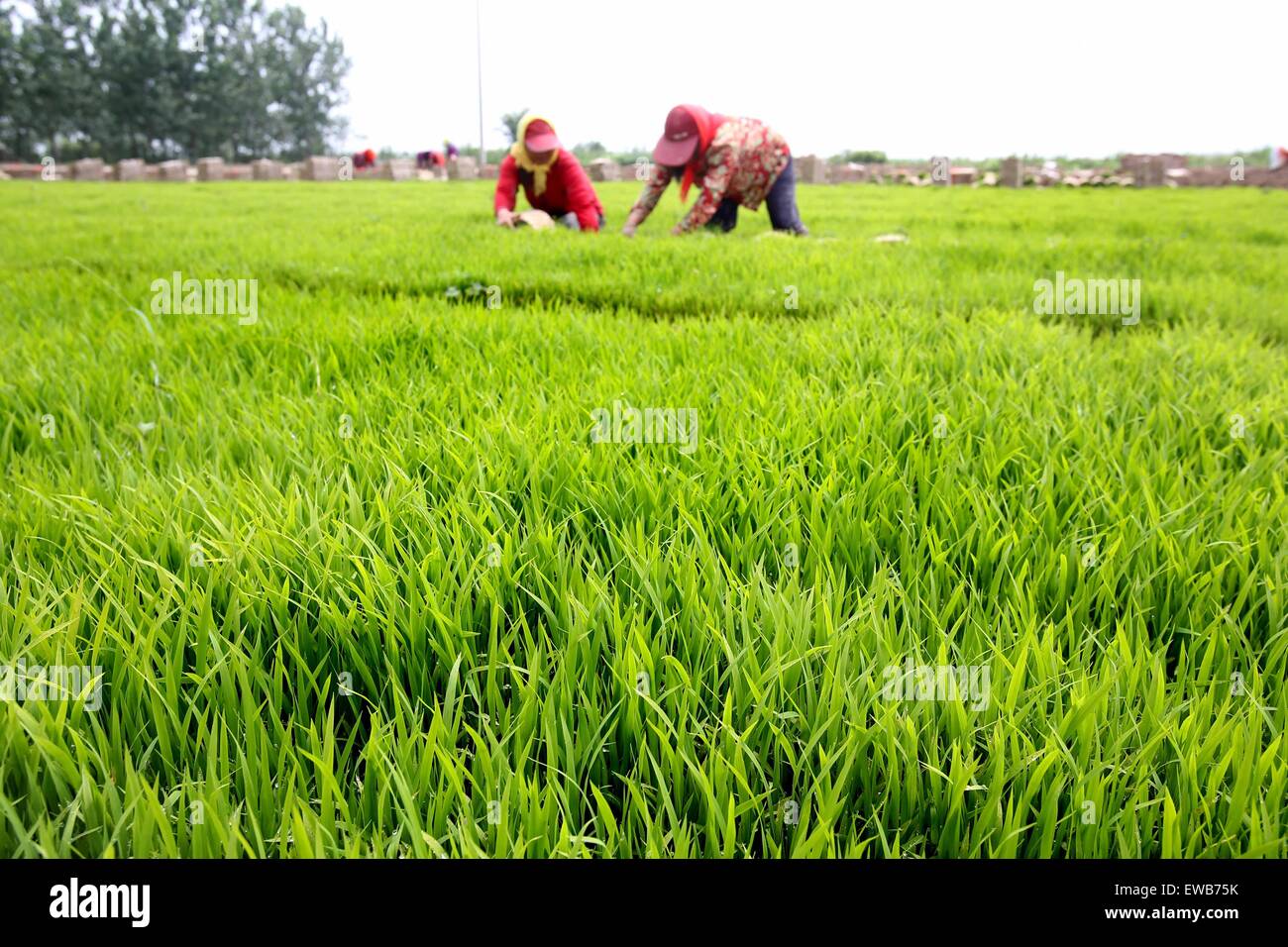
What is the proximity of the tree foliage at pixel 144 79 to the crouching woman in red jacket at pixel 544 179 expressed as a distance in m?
35.1

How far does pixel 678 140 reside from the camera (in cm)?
713

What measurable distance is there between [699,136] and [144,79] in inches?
1590

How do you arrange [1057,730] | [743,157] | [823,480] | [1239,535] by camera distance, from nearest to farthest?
[1057,730], [1239,535], [823,480], [743,157]

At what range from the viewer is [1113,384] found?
7.92 ft

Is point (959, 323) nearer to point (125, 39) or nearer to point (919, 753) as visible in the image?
point (919, 753)

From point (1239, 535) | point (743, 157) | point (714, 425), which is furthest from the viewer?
point (743, 157)

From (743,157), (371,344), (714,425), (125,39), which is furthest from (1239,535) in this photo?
(125,39)

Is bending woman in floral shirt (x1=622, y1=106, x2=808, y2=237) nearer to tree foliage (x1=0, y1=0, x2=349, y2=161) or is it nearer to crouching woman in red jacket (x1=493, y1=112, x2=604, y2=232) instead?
crouching woman in red jacket (x1=493, y1=112, x2=604, y2=232)

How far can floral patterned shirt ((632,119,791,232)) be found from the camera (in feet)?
23.0

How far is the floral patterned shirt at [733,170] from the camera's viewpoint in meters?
7.01
